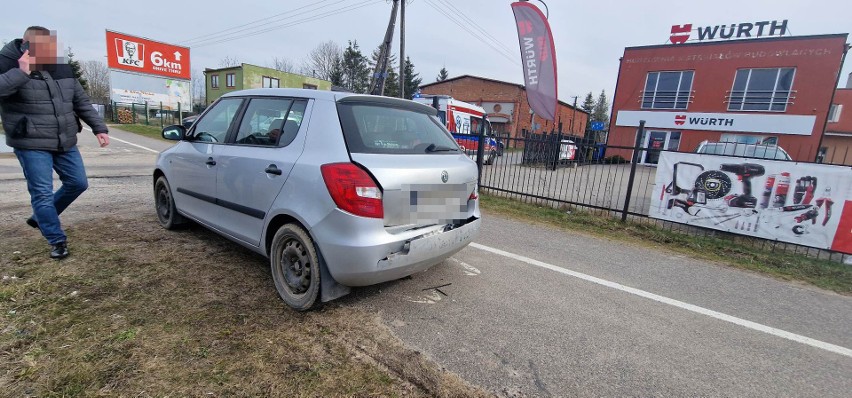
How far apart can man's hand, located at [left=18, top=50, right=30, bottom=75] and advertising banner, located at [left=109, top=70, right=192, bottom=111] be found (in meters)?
32.9

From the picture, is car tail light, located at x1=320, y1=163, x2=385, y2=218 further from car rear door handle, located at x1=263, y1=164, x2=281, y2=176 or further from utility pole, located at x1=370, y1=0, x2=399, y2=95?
utility pole, located at x1=370, y1=0, x2=399, y2=95

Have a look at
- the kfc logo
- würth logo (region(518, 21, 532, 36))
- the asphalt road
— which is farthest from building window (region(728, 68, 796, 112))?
the kfc logo

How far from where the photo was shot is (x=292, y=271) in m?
3.00

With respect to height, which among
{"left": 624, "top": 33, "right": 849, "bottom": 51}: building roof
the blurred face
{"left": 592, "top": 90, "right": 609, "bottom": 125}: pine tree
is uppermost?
{"left": 592, "top": 90, "right": 609, "bottom": 125}: pine tree

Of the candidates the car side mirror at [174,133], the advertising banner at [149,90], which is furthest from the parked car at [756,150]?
the advertising banner at [149,90]

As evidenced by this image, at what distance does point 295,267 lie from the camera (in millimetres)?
2969

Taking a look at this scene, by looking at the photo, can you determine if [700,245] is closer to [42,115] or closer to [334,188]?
[334,188]

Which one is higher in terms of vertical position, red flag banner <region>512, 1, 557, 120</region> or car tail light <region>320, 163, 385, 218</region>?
red flag banner <region>512, 1, 557, 120</region>

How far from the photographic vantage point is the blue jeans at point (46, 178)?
335 cm

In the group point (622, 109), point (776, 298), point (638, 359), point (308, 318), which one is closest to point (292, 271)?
point (308, 318)

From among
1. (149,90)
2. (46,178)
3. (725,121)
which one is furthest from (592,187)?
(149,90)

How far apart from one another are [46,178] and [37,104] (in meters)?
0.63

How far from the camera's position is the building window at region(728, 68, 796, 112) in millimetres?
19594

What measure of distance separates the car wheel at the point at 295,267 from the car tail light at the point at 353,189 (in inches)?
17.8
